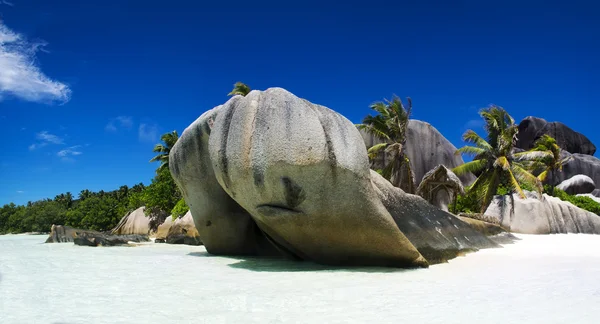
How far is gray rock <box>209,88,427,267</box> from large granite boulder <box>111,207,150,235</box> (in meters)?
23.9

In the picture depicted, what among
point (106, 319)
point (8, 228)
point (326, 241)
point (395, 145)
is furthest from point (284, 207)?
point (8, 228)

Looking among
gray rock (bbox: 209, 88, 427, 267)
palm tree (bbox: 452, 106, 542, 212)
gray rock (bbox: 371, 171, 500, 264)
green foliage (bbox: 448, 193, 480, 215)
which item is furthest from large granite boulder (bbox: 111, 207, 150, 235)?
gray rock (bbox: 209, 88, 427, 267)

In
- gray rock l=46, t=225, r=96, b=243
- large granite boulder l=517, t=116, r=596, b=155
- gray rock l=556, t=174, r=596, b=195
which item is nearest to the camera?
gray rock l=46, t=225, r=96, b=243

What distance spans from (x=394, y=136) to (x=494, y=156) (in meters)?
4.84

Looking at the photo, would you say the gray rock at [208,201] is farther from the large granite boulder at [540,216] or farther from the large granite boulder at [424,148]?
the large granite boulder at [424,148]

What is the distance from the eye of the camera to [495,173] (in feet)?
63.2

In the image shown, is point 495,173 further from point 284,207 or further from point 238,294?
point 238,294

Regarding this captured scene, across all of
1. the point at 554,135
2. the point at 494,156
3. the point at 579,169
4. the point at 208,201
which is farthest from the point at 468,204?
the point at 554,135

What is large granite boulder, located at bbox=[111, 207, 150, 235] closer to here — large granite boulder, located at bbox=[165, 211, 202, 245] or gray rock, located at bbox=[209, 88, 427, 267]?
large granite boulder, located at bbox=[165, 211, 202, 245]

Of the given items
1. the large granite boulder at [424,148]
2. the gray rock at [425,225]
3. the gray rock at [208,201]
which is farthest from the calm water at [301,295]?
the large granite boulder at [424,148]

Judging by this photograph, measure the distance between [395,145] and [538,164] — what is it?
27.8ft

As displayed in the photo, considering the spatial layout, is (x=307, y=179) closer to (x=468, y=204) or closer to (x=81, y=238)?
(x=81, y=238)

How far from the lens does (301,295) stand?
3.94 metres

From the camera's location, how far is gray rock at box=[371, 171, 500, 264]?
7.11 m
